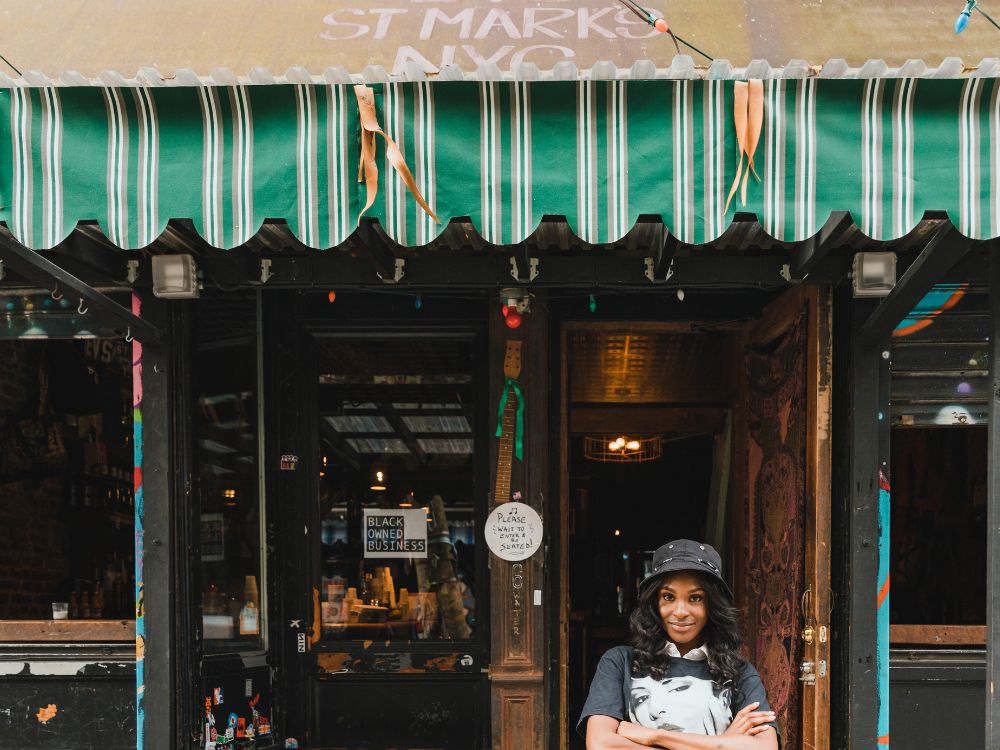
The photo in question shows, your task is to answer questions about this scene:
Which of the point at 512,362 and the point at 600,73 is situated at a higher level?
the point at 600,73

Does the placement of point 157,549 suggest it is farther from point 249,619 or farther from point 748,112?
point 748,112

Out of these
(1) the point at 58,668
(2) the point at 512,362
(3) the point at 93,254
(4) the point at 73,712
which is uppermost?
(3) the point at 93,254

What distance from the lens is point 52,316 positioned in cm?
553

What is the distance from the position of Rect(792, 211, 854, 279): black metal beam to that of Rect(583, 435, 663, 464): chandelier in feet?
15.5

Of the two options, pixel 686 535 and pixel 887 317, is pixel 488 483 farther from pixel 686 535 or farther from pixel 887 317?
pixel 686 535

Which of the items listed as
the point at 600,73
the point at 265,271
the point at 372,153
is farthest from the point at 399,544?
the point at 600,73

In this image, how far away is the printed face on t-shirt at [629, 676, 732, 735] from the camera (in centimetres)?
333

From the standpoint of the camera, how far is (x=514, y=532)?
6.15m

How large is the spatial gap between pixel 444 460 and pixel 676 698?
3386mm

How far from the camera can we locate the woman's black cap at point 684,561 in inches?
136

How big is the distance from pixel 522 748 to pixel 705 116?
167 inches

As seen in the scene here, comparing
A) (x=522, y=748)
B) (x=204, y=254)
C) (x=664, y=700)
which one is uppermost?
(x=204, y=254)

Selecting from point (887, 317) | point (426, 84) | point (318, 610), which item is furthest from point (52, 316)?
point (887, 317)

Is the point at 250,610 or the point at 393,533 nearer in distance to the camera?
the point at 250,610
